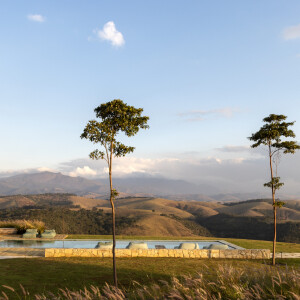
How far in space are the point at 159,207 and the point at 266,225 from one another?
121ft

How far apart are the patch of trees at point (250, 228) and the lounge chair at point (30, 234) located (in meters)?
37.2

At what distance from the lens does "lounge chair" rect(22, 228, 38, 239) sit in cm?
2259

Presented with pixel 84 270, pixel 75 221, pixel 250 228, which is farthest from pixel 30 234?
pixel 250 228

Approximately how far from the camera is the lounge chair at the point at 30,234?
74.1 feet

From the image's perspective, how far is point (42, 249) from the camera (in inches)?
720

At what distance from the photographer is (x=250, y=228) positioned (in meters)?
58.3

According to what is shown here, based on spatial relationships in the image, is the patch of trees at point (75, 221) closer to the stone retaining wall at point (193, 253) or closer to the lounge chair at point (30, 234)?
the lounge chair at point (30, 234)

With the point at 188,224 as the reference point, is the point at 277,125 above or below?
above

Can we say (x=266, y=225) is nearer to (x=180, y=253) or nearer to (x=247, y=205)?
(x=247, y=205)

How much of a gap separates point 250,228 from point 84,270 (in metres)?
49.5

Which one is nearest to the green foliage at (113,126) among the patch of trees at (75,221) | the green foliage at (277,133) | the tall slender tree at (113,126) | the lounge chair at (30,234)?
the tall slender tree at (113,126)

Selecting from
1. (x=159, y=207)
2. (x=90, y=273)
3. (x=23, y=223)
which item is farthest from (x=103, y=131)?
(x=159, y=207)

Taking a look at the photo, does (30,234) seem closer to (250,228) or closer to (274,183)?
(274,183)

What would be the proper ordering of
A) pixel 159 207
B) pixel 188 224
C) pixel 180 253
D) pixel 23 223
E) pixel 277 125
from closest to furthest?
1. pixel 277 125
2. pixel 180 253
3. pixel 23 223
4. pixel 188 224
5. pixel 159 207
